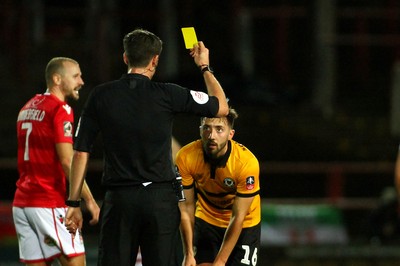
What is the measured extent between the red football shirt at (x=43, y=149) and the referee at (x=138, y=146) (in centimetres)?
90

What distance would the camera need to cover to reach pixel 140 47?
5.63 meters

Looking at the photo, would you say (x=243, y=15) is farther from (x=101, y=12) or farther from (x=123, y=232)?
(x=123, y=232)

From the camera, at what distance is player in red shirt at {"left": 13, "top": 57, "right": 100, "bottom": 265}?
667 centimetres

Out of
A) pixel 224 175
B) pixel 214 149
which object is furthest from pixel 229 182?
pixel 214 149

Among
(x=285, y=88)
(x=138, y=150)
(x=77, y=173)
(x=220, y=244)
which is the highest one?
(x=138, y=150)

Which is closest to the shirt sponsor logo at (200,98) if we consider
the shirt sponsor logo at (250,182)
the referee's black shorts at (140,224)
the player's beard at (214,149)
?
the referee's black shorts at (140,224)

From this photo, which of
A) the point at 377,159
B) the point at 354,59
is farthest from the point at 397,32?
the point at 377,159

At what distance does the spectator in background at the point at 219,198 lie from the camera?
6.50 m

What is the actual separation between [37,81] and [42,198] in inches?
389

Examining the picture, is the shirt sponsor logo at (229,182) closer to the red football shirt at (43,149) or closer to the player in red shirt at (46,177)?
the player in red shirt at (46,177)

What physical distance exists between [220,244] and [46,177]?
1258 mm

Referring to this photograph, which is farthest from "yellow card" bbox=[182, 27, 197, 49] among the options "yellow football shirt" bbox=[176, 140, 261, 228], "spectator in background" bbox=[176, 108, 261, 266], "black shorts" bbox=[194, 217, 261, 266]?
"black shorts" bbox=[194, 217, 261, 266]

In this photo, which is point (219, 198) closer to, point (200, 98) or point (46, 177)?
point (46, 177)

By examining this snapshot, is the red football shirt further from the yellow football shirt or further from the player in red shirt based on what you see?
the yellow football shirt
